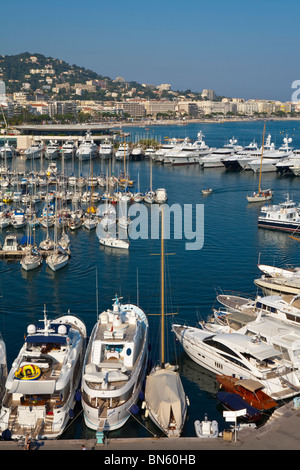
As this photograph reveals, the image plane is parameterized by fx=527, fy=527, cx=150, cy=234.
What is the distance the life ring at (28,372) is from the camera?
1473cm

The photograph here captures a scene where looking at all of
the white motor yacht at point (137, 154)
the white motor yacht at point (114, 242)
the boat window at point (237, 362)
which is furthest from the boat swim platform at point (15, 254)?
the white motor yacht at point (137, 154)

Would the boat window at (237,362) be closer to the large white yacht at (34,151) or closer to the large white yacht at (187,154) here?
the large white yacht at (187,154)

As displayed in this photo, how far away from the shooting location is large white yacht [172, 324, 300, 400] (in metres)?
16.4

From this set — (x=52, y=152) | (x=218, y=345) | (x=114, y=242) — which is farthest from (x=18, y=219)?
(x=52, y=152)

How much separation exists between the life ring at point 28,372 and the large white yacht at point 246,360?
6.11 meters

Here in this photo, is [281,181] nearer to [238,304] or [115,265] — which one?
[115,265]

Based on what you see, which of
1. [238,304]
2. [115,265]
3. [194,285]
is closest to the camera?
[238,304]

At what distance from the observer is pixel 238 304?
22.7 metres

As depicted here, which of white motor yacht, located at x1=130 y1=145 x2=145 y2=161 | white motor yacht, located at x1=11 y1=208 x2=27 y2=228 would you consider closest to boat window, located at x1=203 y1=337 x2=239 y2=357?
white motor yacht, located at x1=11 y1=208 x2=27 y2=228

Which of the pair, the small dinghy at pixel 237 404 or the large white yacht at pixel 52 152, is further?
the large white yacht at pixel 52 152

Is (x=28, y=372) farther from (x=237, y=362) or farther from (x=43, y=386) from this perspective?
(x=237, y=362)

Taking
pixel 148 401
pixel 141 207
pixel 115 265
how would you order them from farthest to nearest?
pixel 141 207 < pixel 115 265 < pixel 148 401
